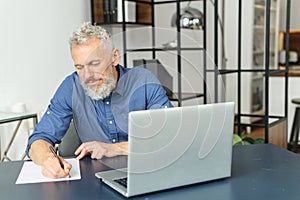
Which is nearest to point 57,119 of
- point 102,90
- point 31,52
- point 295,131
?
point 102,90

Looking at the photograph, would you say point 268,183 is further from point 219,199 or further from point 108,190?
point 108,190

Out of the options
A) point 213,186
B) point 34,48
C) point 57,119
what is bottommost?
point 213,186

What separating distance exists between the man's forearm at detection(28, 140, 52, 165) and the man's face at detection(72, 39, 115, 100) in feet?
0.99

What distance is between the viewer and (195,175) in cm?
115

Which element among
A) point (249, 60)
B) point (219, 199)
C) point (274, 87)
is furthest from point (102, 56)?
point (249, 60)

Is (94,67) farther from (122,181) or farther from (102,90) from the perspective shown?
(122,181)

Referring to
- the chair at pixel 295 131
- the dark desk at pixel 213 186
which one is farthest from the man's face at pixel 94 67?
the chair at pixel 295 131

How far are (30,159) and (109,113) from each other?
1.45 feet

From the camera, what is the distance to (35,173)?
4.30 ft

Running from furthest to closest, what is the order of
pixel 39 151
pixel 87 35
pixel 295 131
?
pixel 295 131 → pixel 87 35 → pixel 39 151

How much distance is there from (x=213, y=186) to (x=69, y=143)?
2.60ft

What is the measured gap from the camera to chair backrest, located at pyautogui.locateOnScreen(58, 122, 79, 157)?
170 centimetres

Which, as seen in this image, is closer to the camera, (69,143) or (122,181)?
(122,181)

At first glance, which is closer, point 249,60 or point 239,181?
point 239,181
